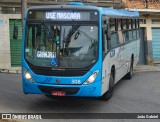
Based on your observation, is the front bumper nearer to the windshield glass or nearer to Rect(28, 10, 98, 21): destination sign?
the windshield glass

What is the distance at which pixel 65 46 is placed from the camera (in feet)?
32.9

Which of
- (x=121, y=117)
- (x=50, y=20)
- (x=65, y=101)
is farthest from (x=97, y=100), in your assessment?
(x=50, y=20)

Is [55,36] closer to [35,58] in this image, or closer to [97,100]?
[35,58]

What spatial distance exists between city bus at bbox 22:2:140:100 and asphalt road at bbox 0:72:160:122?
650mm

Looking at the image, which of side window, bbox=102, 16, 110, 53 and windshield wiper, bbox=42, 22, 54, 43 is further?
side window, bbox=102, 16, 110, 53

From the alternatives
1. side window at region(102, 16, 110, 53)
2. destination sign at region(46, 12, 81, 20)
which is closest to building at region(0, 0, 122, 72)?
side window at region(102, 16, 110, 53)

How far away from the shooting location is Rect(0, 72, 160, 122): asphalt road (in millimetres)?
10484

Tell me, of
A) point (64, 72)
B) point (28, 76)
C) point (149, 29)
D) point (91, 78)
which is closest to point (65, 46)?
point (64, 72)

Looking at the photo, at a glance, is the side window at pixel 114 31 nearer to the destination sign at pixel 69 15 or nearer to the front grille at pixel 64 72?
the destination sign at pixel 69 15

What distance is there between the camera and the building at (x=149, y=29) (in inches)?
1045

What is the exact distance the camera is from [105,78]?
10.7 meters

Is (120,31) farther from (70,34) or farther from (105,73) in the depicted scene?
(70,34)

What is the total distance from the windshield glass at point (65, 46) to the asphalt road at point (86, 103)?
1354mm

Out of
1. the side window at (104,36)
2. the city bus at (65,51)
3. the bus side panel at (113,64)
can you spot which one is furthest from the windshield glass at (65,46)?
the bus side panel at (113,64)
